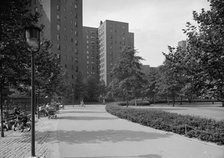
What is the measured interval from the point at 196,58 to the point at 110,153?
416cm

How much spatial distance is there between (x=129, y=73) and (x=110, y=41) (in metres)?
74.6

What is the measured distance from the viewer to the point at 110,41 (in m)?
A: 108

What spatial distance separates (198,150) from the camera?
8.42 metres

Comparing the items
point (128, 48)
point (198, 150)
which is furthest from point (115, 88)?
→ point (198, 150)

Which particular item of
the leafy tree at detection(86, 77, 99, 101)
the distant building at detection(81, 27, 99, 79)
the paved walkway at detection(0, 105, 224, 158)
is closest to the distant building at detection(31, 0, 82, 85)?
the leafy tree at detection(86, 77, 99, 101)

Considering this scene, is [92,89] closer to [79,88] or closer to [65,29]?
[79,88]

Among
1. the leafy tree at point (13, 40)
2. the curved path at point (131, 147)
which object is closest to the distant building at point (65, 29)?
the leafy tree at point (13, 40)

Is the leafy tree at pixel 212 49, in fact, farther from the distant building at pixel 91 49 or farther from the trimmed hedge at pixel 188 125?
the distant building at pixel 91 49

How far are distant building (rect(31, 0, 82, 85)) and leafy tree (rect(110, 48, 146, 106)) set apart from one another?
35.9 m

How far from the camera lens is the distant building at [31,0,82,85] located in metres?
72.1

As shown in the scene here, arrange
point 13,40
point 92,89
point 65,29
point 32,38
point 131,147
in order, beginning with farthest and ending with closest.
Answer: point 65,29, point 92,89, point 13,40, point 131,147, point 32,38

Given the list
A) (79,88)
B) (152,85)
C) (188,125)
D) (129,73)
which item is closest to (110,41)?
(79,88)

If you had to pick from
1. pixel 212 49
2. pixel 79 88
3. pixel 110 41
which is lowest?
pixel 79 88

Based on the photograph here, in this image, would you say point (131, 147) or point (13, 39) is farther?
point (13, 39)
